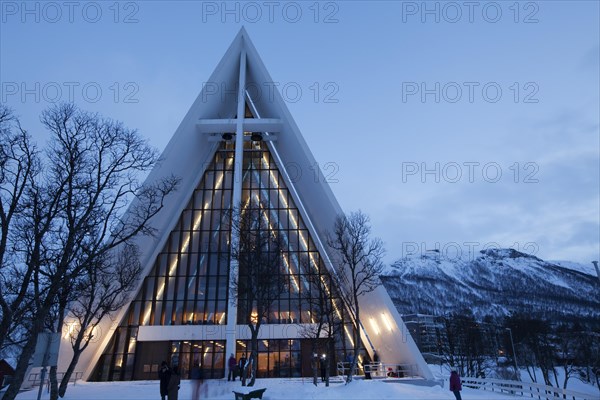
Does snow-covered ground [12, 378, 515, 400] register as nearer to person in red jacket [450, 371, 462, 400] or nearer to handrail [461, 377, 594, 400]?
handrail [461, 377, 594, 400]

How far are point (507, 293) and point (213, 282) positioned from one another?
151m

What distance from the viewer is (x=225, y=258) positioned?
23.5 meters

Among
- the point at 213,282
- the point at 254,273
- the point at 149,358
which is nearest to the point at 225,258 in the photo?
the point at 213,282

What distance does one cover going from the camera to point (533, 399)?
45.6ft

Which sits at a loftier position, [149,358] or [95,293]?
[95,293]

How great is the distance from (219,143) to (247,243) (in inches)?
638

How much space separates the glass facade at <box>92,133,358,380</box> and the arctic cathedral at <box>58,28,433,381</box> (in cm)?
7

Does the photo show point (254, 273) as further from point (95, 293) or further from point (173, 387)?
point (95, 293)

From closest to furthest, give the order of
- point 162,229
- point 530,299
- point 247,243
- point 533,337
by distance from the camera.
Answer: point 247,243
point 162,229
point 533,337
point 530,299

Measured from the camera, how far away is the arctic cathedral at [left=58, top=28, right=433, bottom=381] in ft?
78.0

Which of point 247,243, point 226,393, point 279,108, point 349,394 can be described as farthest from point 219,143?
point 349,394

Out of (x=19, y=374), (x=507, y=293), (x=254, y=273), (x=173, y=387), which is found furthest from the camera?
(x=507, y=293)

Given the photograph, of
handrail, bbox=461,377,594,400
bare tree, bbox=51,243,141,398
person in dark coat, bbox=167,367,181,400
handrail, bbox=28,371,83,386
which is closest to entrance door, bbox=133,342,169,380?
handrail, bbox=28,371,83,386

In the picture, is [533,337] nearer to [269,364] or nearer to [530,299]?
[269,364]
